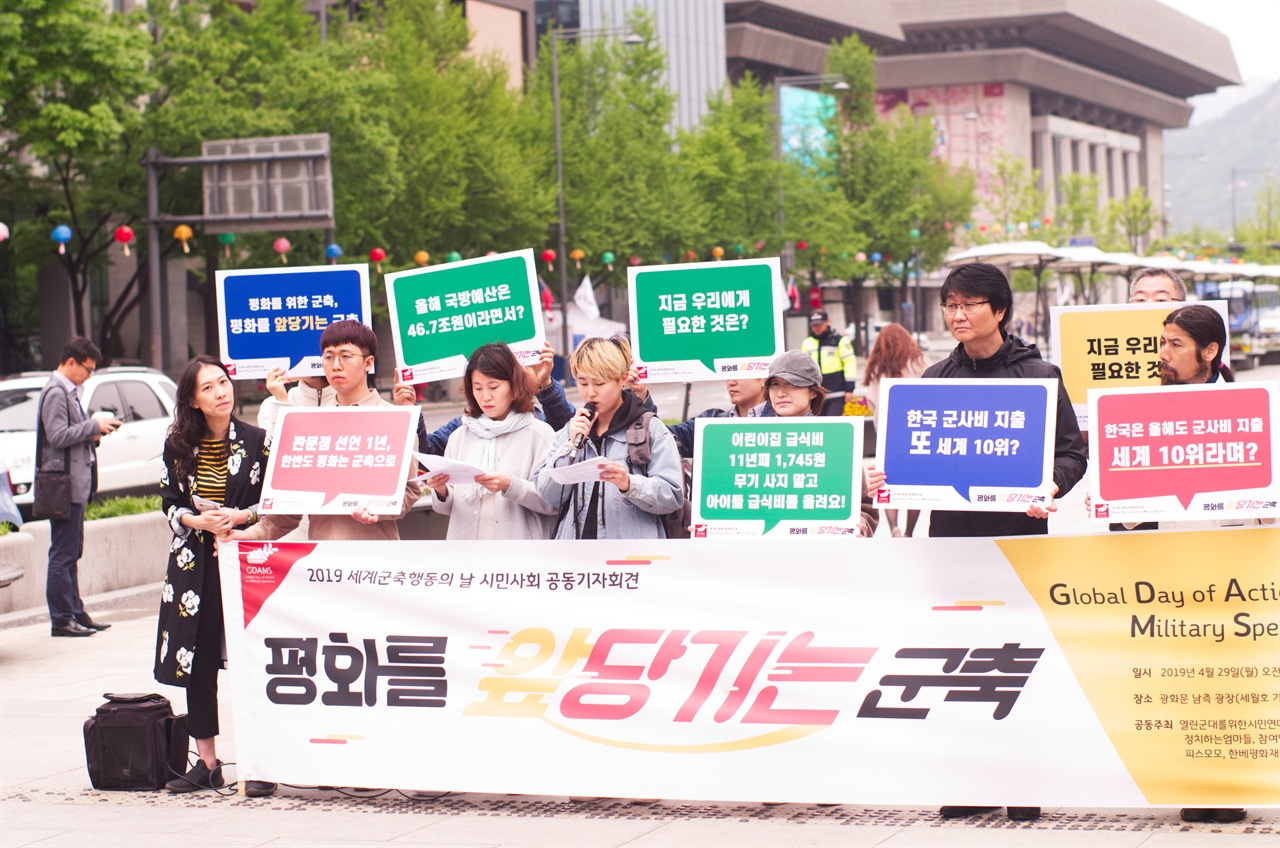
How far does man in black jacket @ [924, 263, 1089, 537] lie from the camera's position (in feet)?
19.9

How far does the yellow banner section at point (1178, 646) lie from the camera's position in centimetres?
577

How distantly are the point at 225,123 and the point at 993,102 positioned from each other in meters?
89.9

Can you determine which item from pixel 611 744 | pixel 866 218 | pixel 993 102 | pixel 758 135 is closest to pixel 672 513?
pixel 611 744

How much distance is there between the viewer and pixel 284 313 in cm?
833

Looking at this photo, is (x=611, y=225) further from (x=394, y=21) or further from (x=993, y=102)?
(x=993, y=102)

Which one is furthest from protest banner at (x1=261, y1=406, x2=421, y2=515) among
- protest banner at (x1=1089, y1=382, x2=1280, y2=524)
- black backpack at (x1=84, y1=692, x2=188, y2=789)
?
protest banner at (x1=1089, y1=382, x2=1280, y2=524)

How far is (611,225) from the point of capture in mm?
48562

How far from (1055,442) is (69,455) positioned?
7.85 meters

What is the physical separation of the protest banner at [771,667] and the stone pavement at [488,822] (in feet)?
0.44

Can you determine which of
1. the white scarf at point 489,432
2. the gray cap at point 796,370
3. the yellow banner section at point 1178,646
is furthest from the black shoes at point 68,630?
the yellow banner section at point 1178,646

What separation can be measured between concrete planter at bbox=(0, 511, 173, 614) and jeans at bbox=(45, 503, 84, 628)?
3.29ft

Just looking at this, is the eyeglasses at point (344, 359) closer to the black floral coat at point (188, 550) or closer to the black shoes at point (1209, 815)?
the black floral coat at point (188, 550)

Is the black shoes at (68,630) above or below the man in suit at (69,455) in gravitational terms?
below

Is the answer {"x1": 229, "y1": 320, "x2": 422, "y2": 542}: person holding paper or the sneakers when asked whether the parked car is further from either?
{"x1": 229, "y1": 320, "x2": 422, "y2": 542}: person holding paper
